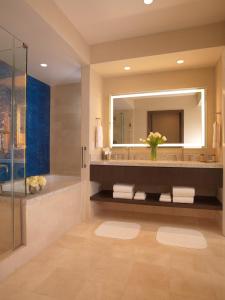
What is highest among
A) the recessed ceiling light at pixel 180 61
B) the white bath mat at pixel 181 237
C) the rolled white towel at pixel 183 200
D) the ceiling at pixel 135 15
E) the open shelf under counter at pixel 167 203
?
the ceiling at pixel 135 15

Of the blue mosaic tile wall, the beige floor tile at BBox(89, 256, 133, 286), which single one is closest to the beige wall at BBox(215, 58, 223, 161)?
the beige floor tile at BBox(89, 256, 133, 286)

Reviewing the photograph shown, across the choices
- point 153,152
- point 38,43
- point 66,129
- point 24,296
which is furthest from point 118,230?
point 38,43

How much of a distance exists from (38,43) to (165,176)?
2.46m

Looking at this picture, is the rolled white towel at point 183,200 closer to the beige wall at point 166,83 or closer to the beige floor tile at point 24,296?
the beige wall at point 166,83

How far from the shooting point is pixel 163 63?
313cm

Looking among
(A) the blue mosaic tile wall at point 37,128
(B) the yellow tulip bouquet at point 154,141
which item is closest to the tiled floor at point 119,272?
(B) the yellow tulip bouquet at point 154,141

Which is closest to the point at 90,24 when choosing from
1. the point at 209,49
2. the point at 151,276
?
Result: the point at 209,49

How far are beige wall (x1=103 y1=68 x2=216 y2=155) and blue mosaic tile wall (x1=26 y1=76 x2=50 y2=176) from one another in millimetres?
1254

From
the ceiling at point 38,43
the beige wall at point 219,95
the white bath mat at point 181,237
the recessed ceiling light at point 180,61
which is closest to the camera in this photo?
the ceiling at point 38,43

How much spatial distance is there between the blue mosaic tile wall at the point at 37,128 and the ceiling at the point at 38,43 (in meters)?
0.28

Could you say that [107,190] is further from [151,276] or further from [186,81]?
[186,81]

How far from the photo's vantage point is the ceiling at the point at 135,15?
227cm

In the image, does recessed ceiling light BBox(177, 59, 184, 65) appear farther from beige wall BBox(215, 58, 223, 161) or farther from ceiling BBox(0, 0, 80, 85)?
ceiling BBox(0, 0, 80, 85)

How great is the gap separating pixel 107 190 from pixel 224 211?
187cm
